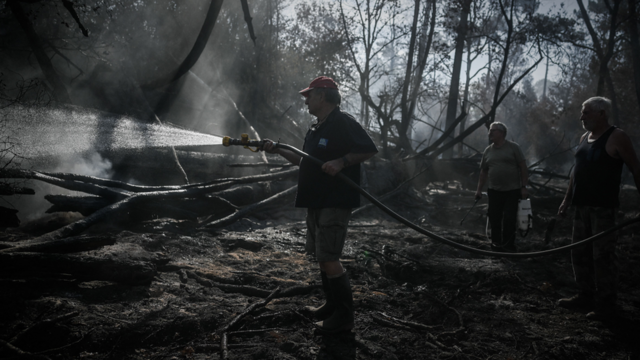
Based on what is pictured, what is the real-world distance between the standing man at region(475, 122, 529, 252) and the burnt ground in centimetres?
62

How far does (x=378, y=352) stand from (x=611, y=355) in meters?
1.85

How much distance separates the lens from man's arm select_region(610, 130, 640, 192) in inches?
132

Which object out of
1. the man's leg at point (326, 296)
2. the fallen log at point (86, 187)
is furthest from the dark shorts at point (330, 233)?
the fallen log at point (86, 187)

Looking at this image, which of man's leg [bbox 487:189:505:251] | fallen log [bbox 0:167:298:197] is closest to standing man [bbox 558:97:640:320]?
man's leg [bbox 487:189:505:251]

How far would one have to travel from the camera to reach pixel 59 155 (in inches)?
267

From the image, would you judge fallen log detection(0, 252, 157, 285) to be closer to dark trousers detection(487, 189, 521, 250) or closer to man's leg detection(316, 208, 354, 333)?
man's leg detection(316, 208, 354, 333)

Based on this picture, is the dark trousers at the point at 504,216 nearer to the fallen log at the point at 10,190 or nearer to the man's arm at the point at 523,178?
the man's arm at the point at 523,178

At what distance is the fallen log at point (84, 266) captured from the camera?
3.08 metres

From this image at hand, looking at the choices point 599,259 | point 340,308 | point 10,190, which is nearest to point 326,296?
point 340,308

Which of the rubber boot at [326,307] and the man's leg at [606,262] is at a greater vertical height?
the man's leg at [606,262]

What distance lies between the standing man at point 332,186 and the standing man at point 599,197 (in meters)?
2.42

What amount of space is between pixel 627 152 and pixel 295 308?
11.4ft

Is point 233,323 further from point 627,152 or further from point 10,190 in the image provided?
point 627,152

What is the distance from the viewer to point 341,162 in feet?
9.32
